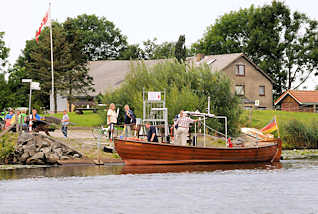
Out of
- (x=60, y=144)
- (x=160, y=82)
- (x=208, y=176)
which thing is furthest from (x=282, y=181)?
(x=160, y=82)

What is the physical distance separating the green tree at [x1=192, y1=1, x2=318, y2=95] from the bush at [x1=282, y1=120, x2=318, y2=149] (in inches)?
1497

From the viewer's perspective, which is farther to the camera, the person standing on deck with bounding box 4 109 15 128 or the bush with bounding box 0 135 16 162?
the person standing on deck with bounding box 4 109 15 128

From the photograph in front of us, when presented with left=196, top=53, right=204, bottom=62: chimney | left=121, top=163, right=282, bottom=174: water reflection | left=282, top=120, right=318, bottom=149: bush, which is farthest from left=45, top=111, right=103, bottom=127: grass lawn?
left=196, top=53, right=204, bottom=62: chimney

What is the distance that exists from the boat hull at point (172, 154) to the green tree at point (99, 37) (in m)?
56.4

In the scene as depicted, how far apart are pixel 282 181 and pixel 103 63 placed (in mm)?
60563

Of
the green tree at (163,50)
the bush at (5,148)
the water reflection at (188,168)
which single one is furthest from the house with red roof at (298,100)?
the bush at (5,148)

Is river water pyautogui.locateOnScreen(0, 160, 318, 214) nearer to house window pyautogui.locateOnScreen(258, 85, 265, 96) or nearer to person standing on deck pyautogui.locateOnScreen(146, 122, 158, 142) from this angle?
person standing on deck pyautogui.locateOnScreen(146, 122, 158, 142)

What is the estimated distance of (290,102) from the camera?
7850 centimetres

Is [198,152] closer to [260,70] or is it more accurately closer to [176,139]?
[176,139]

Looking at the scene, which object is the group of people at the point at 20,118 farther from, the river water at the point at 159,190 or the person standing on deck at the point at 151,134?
the person standing on deck at the point at 151,134

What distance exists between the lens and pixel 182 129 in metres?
31.4

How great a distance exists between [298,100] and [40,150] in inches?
1939

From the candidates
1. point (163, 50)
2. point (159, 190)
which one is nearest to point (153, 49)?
point (163, 50)

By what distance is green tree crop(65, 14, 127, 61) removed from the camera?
88.6 metres
